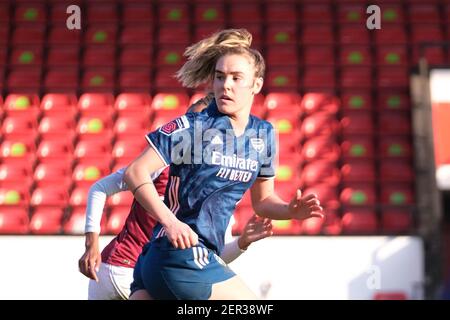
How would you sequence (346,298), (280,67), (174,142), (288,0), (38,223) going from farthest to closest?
1. (288,0)
2. (280,67)
3. (38,223)
4. (346,298)
5. (174,142)

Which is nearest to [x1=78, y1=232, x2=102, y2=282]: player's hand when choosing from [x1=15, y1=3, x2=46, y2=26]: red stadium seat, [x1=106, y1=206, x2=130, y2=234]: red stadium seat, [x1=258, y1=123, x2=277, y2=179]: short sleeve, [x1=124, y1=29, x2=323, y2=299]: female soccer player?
[x1=124, y1=29, x2=323, y2=299]: female soccer player

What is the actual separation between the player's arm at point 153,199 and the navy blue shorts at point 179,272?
4.2 inches

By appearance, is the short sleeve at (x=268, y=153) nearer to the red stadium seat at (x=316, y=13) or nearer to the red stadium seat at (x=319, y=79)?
the red stadium seat at (x=319, y=79)

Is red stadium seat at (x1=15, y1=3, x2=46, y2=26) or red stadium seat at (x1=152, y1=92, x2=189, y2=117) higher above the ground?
red stadium seat at (x1=15, y1=3, x2=46, y2=26)

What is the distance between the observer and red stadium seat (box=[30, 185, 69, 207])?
27.6 ft

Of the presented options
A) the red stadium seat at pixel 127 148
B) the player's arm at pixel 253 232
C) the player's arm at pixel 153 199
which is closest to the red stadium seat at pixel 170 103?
the red stadium seat at pixel 127 148

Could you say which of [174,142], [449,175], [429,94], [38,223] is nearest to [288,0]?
[429,94]

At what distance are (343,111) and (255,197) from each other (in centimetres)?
594

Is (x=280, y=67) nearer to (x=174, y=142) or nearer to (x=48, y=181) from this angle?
(x=48, y=181)

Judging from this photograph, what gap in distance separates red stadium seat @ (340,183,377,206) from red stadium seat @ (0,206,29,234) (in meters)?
3.40

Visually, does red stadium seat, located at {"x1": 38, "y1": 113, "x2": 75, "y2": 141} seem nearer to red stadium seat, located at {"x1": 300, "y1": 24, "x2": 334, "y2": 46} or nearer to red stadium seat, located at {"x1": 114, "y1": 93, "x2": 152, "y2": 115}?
red stadium seat, located at {"x1": 114, "y1": 93, "x2": 152, "y2": 115}

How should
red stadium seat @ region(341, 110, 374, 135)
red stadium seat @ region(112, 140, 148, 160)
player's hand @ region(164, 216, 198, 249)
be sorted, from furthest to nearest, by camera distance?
red stadium seat @ region(341, 110, 374, 135) < red stadium seat @ region(112, 140, 148, 160) < player's hand @ region(164, 216, 198, 249)

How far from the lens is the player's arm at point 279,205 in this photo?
304cm
